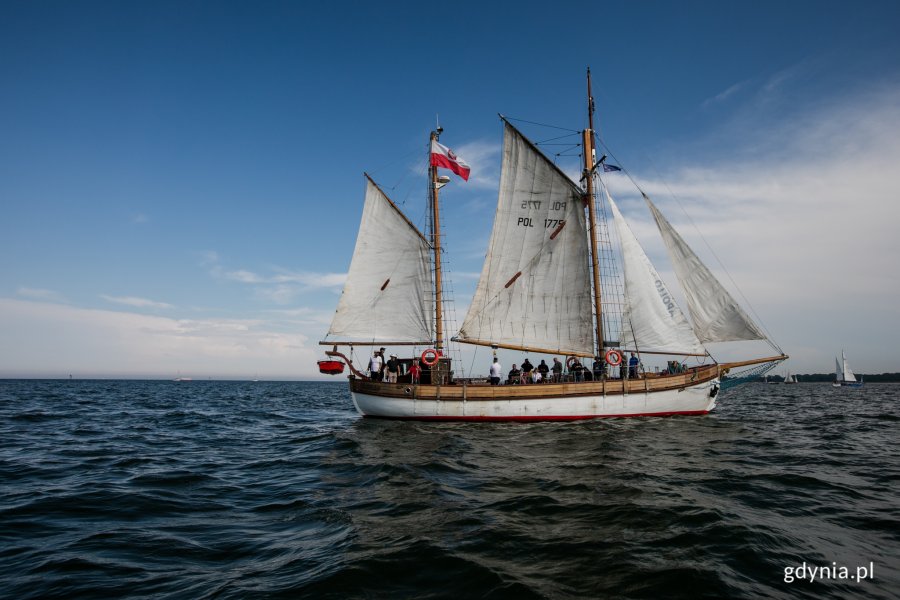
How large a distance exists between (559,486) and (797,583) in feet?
18.0

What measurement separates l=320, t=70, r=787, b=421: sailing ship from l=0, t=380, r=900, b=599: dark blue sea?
8.43 meters

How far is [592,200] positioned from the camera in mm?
30703

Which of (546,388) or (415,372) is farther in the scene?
(415,372)

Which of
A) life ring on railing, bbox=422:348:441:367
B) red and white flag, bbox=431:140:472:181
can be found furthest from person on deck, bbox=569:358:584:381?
red and white flag, bbox=431:140:472:181

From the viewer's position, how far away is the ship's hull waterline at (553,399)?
84.1 feet

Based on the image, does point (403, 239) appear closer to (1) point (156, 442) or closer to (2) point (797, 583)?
(1) point (156, 442)

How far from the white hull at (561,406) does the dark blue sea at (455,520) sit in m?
7.79

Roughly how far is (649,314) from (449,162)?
17.3 m

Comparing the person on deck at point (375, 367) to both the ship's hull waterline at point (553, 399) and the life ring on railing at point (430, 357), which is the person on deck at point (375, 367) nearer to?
the ship's hull waterline at point (553, 399)

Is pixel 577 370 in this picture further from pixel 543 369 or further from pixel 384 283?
pixel 384 283

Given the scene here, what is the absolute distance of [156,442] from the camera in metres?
18.9
